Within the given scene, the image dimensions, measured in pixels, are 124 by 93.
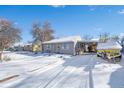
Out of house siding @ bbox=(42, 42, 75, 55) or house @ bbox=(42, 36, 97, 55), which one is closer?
house @ bbox=(42, 36, 97, 55)

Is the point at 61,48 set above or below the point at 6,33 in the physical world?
below

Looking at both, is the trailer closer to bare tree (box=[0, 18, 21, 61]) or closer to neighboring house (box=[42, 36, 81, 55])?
neighboring house (box=[42, 36, 81, 55])

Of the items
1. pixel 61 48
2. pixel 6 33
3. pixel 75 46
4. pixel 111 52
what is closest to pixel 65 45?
pixel 61 48

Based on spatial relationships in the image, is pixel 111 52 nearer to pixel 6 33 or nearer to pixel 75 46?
pixel 75 46

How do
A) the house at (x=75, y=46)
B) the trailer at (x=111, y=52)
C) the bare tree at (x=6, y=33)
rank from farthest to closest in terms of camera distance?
the house at (x=75, y=46) → the bare tree at (x=6, y=33) → the trailer at (x=111, y=52)

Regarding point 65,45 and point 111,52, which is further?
point 65,45

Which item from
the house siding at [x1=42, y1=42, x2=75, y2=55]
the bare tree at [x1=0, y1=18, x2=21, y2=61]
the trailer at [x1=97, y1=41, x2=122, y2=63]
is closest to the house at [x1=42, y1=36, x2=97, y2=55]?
the house siding at [x1=42, y1=42, x2=75, y2=55]

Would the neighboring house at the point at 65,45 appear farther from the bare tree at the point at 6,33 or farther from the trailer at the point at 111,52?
the bare tree at the point at 6,33

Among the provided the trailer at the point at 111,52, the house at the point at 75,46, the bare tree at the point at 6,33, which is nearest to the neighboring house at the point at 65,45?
the house at the point at 75,46

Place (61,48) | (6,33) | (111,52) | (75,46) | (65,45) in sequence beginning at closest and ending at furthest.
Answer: (111,52), (6,33), (75,46), (65,45), (61,48)

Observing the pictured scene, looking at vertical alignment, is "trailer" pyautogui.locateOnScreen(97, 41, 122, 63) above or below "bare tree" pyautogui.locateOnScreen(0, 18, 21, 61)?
below

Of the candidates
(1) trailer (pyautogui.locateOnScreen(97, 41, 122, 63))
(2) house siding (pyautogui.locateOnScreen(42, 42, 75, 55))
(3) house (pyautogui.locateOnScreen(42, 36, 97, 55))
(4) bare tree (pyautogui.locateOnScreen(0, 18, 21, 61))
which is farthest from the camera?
(2) house siding (pyautogui.locateOnScreen(42, 42, 75, 55))
